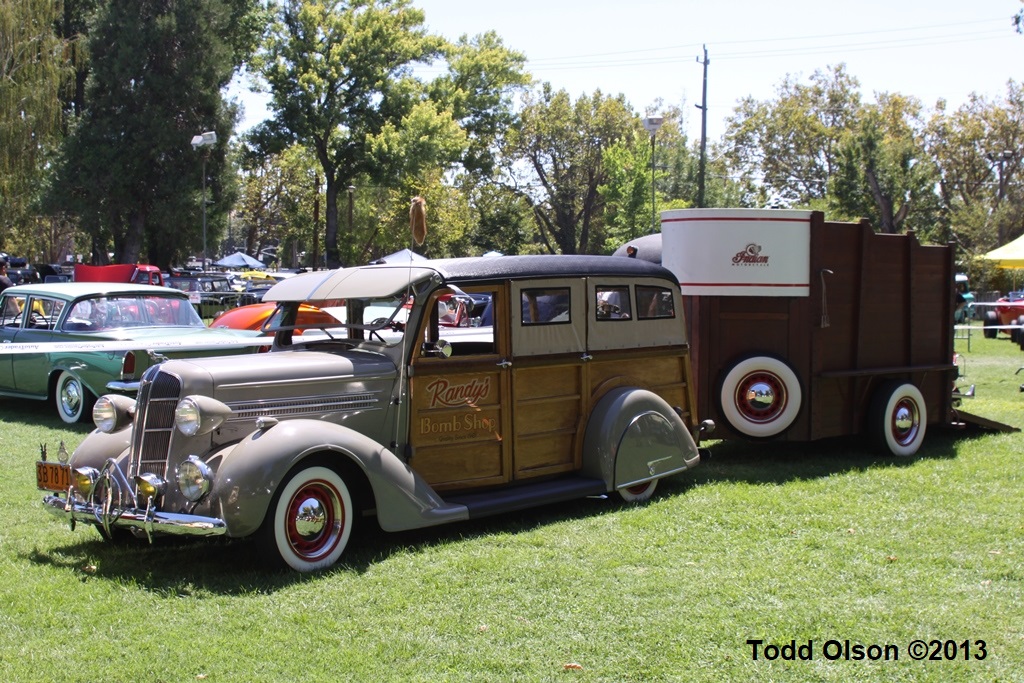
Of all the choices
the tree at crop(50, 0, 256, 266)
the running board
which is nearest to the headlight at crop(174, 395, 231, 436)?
the running board

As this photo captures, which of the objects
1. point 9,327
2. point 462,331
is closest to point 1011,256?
point 462,331

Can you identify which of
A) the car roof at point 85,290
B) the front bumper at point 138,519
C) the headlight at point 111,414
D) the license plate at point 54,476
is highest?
the car roof at point 85,290

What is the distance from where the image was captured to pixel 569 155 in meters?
53.2

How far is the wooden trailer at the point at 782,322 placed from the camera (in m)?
9.01

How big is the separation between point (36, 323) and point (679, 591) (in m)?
10.3

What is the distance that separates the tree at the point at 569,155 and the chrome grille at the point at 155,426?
4664 centimetres

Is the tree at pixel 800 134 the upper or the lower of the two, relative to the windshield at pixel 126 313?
upper

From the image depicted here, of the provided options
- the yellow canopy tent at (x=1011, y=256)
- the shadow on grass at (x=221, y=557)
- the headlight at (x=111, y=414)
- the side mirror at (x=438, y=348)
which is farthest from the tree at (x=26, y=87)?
the side mirror at (x=438, y=348)

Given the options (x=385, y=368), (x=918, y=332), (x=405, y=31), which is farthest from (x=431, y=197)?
(x=385, y=368)

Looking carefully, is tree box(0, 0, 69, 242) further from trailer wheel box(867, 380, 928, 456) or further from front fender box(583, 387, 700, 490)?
trailer wheel box(867, 380, 928, 456)

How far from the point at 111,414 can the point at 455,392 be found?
2.31 meters

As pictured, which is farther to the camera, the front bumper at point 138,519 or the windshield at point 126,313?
the windshield at point 126,313

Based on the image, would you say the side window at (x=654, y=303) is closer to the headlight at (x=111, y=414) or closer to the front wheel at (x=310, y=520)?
the front wheel at (x=310, y=520)

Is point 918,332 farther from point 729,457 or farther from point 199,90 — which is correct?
point 199,90
